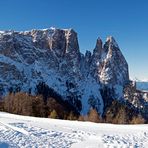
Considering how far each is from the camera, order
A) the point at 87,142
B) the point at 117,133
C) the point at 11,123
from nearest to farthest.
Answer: the point at 87,142
the point at 117,133
the point at 11,123

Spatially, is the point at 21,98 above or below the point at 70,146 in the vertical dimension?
above

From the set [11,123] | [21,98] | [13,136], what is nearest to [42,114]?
[21,98]

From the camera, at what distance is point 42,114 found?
11031 centimetres

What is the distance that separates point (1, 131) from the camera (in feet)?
105

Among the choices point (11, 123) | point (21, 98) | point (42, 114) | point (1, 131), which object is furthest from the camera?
point (21, 98)

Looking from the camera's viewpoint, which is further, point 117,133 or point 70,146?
point 117,133

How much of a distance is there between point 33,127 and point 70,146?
24.0 ft

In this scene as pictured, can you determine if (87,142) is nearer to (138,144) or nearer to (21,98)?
(138,144)

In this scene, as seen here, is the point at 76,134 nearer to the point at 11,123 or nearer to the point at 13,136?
the point at 13,136

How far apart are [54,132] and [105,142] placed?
5320mm

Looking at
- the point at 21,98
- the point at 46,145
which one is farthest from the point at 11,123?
the point at 21,98

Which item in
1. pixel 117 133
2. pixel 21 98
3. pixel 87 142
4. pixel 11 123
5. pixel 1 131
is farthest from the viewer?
pixel 21 98

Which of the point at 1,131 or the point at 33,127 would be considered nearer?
the point at 1,131

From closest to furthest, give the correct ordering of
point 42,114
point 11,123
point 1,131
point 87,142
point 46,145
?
1. point 46,145
2. point 87,142
3. point 1,131
4. point 11,123
5. point 42,114
